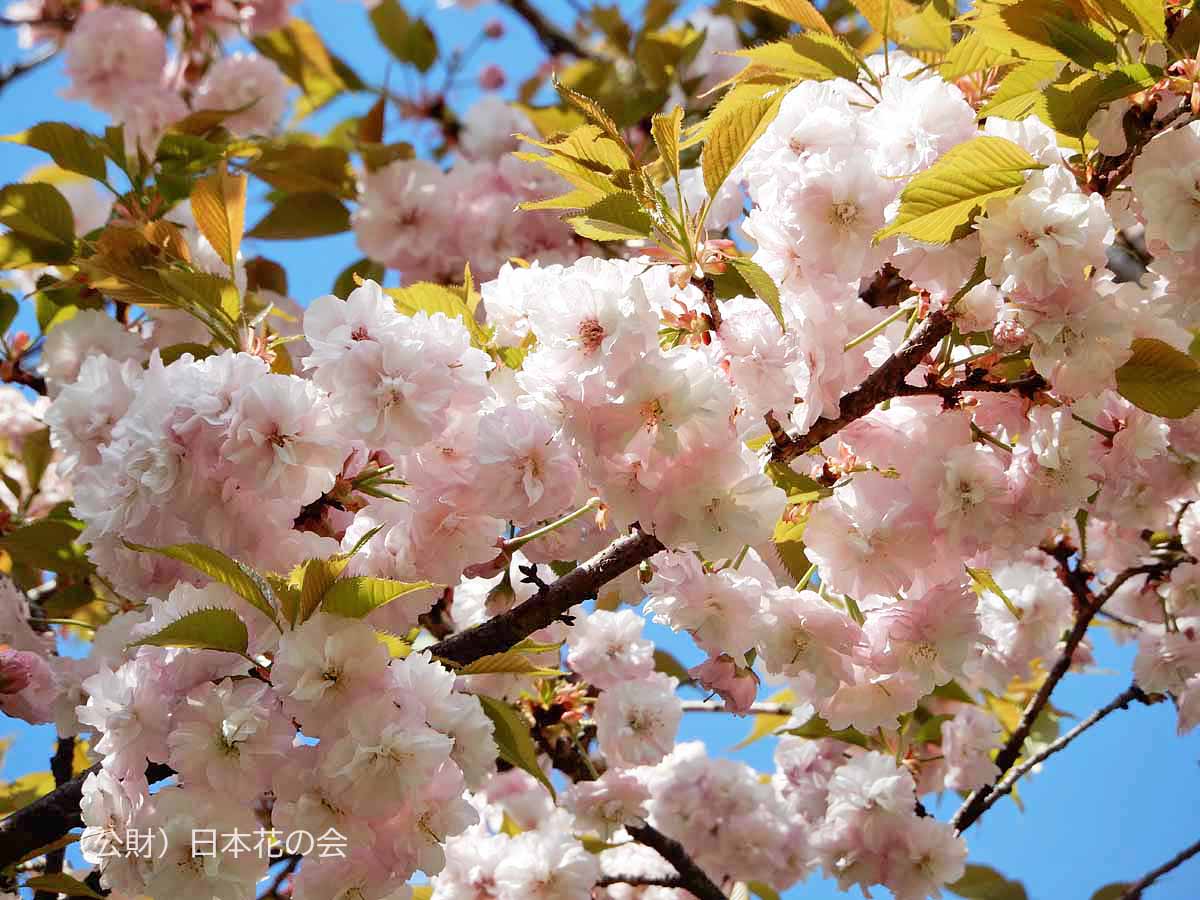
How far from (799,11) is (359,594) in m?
0.98

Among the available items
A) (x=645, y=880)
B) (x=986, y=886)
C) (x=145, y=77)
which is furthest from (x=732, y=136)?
(x=145, y=77)

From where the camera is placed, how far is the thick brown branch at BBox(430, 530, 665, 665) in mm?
1200

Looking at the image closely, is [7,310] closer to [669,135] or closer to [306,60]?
[306,60]

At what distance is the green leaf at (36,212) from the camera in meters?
1.75

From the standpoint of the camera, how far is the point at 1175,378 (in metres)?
1.16

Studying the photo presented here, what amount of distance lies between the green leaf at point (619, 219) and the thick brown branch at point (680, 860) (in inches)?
49.6

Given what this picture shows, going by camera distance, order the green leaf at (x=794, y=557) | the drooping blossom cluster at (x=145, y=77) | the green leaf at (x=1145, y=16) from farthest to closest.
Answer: the drooping blossom cluster at (x=145, y=77) → the green leaf at (x=794, y=557) → the green leaf at (x=1145, y=16)

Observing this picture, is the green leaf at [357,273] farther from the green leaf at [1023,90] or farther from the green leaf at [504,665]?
the green leaf at [1023,90]

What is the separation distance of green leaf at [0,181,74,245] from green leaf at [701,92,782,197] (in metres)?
1.16

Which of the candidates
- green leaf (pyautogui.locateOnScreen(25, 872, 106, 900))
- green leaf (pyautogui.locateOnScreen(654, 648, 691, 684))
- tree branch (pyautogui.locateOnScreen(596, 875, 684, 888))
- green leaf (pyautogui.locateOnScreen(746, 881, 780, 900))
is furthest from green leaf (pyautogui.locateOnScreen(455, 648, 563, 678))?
green leaf (pyautogui.locateOnScreen(746, 881, 780, 900))

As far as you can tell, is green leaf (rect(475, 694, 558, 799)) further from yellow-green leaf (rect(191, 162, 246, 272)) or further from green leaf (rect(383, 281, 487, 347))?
yellow-green leaf (rect(191, 162, 246, 272))

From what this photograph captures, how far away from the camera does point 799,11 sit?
1479 millimetres

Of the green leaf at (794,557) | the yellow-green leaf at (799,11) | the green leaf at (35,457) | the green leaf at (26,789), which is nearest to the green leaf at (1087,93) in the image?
the yellow-green leaf at (799,11)

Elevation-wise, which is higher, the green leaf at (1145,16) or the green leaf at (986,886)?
the green leaf at (1145,16)
